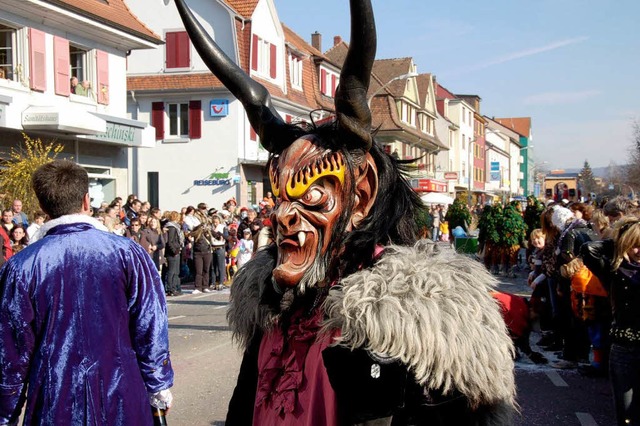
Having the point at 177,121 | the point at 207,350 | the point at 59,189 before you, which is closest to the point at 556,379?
the point at 207,350

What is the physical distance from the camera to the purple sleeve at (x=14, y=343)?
2.96 meters

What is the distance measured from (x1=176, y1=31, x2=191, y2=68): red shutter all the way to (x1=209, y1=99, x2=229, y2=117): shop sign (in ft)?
6.46

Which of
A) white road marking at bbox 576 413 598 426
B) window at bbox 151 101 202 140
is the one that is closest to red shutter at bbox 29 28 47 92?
window at bbox 151 101 202 140

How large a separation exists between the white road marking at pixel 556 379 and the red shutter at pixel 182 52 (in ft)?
73.3

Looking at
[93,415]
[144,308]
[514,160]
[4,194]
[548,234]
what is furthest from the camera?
[514,160]

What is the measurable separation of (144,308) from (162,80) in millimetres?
25100

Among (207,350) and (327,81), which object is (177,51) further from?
(207,350)

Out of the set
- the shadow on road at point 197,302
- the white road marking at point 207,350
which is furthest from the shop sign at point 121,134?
the white road marking at point 207,350

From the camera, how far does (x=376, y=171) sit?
2.17 meters

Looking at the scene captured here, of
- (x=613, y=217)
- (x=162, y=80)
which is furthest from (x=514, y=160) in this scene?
(x=613, y=217)

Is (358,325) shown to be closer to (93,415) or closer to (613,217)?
(93,415)

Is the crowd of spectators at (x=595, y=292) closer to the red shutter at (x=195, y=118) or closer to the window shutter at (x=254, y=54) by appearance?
the window shutter at (x=254, y=54)

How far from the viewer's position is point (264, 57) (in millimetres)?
27328

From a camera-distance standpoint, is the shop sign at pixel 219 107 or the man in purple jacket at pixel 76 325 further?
the shop sign at pixel 219 107
